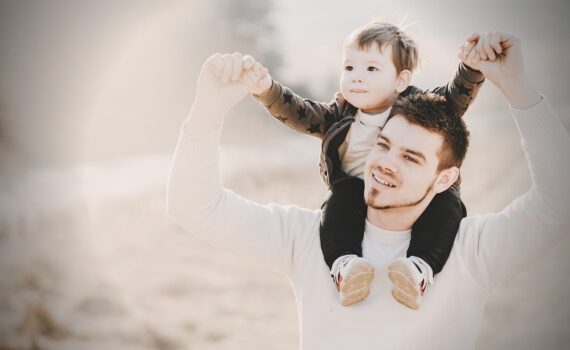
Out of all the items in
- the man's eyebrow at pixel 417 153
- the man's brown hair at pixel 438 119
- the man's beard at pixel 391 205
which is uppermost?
the man's brown hair at pixel 438 119

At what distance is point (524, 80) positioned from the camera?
1378 millimetres

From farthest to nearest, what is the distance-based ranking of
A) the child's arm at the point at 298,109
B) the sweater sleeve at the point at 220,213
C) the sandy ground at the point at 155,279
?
1. the sandy ground at the point at 155,279
2. the child's arm at the point at 298,109
3. the sweater sleeve at the point at 220,213

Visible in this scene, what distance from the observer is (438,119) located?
1.48 m

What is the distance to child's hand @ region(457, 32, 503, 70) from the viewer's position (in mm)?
1381

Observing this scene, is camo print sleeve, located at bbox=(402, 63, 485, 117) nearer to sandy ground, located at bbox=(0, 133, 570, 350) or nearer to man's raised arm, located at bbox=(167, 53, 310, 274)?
man's raised arm, located at bbox=(167, 53, 310, 274)

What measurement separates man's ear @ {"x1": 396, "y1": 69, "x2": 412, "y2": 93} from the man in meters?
0.09

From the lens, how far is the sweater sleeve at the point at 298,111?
61.7 inches

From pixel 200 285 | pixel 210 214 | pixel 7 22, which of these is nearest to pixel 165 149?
pixel 200 285

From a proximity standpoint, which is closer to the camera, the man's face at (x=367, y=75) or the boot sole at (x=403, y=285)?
the boot sole at (x=403, y=285)

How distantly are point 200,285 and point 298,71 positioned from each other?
3.95 ft

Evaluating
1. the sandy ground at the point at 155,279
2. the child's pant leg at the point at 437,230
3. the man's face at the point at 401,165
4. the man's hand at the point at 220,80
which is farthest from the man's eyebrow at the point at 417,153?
the sandy ground at the point at 155,279

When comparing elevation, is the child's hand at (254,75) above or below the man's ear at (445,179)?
above

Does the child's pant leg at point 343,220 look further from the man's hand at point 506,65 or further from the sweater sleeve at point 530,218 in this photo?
the man's hand at point 506,65

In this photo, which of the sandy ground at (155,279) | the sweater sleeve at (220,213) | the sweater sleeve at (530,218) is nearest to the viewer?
the sweater sleeve at (530,218)
